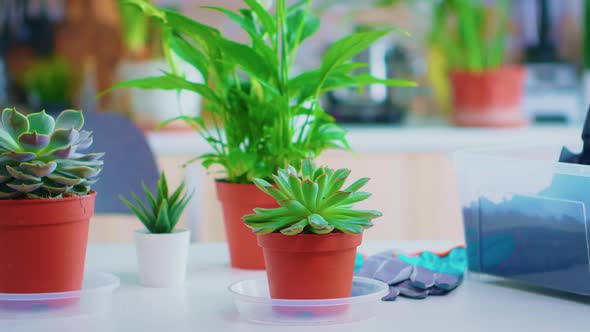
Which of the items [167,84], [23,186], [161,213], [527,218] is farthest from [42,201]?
[527,218]

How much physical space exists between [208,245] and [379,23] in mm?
1635

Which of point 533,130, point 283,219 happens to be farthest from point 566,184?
point 533,130

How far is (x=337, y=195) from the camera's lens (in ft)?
2.72

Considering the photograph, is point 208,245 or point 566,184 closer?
point 566,184

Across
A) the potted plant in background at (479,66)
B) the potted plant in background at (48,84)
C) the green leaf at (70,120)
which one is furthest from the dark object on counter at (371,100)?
the green leaf at (70,120)

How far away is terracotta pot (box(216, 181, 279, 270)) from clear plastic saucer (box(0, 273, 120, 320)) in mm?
261

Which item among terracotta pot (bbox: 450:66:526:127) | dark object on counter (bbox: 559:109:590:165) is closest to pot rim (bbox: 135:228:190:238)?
dark object on counter (bbox: 559:109:590:165)

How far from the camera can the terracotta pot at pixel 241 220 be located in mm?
1138

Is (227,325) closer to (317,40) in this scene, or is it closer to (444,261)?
(444,261)

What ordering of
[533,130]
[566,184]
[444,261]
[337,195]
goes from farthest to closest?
1. [533,130]
2. [444,261]
3. [566,184]
4. [337,195]

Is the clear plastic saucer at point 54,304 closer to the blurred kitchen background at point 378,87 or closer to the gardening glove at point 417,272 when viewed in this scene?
the gardening glove at point 417,272

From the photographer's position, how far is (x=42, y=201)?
88 centimetres

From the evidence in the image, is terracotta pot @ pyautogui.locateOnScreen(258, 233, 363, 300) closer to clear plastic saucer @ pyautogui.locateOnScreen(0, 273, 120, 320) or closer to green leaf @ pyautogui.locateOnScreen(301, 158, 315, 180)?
green leaf @ pyautogui.locateOnScreen(301, 158, 315, 180)

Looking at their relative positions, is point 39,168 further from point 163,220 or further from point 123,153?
point 123,153
